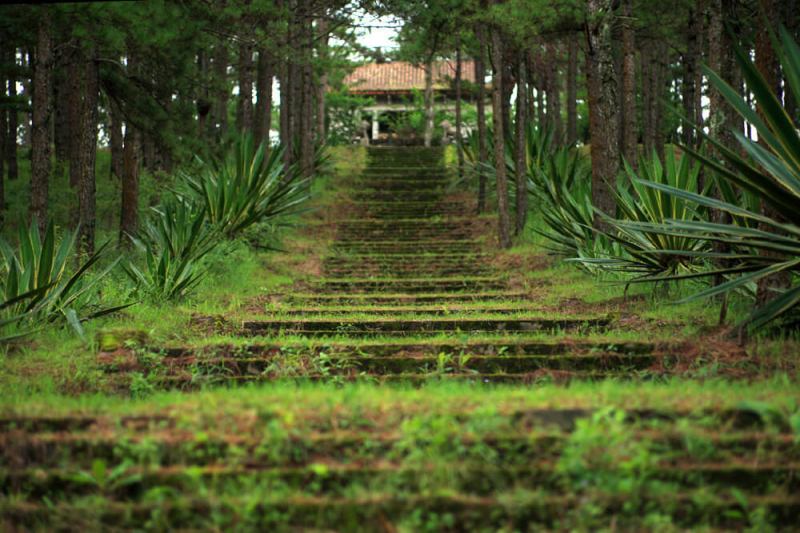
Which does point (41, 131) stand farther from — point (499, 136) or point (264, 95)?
point (499, 136)

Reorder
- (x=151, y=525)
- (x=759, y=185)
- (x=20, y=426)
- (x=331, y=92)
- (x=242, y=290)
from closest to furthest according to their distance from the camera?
(x=151, y=525) < (x=20, y=426) < (x=759, y=185) < (x=242, y=290) < (x=331, y=92)

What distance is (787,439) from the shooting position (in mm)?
4254

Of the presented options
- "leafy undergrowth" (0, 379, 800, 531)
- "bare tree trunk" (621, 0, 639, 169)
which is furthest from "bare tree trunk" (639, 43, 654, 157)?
"leafy undergrowth" (0, 379, 800, 531)

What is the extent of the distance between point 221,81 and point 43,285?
9.69 m

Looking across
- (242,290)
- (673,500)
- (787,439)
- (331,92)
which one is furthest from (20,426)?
(331,92)

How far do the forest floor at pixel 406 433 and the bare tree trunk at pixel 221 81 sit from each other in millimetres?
10006

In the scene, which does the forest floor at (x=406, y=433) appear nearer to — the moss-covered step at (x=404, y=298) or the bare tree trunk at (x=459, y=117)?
the moss-covered step at (x=404, y=298)

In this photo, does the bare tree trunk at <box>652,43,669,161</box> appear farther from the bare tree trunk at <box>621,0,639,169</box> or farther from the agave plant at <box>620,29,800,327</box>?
the agave plant at <box>620,29,800,327</box>

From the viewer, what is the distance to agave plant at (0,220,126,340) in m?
7.34

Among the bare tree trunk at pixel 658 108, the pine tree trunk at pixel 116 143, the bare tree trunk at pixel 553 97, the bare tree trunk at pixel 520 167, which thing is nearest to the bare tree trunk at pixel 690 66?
the bare tree trunk at pixel 658 108

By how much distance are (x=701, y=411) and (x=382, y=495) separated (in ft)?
5.85

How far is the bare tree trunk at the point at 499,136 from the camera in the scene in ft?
50.6

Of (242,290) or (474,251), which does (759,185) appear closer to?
(242,290)

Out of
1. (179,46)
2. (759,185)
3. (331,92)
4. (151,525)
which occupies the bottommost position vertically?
(151,525)
